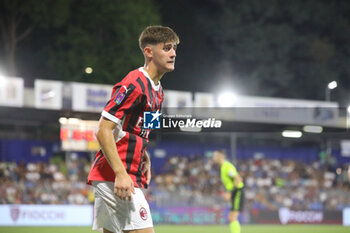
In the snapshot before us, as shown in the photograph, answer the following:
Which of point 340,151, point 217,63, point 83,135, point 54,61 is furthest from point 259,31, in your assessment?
point 83,135

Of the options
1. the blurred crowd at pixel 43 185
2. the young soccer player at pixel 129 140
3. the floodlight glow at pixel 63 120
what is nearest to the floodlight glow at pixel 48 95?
the floodlight glow at pixel 63 120

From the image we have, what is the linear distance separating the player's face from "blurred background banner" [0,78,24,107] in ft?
82.8

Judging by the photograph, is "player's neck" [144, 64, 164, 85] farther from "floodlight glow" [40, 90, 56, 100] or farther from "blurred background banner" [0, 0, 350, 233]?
"floodlight glow" [40, 90, 56, 100]

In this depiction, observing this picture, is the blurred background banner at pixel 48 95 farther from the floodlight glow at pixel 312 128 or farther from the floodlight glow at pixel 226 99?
the floodlight glow at pixel 312 128

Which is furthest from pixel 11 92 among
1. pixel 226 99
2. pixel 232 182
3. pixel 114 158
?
pixel 114 158

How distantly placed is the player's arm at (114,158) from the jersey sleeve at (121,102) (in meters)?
0.05

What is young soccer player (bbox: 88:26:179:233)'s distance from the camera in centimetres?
469

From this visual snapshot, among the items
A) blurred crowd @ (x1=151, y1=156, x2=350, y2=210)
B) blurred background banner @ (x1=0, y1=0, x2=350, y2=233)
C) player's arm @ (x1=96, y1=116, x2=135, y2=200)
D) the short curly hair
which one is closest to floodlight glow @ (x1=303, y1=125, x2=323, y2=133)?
blurred background banner @ (x1=0, y1=0, x2=350, y2=233)

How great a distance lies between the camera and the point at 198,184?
101ft

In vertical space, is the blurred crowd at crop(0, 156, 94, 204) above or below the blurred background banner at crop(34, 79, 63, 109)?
below

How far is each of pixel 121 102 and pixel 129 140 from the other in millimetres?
340

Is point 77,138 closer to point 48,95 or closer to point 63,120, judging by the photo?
point 63,120

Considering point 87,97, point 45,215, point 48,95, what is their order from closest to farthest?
point 45,215
point 48,95
point 87,97

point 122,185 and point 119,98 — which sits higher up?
point 119,98
